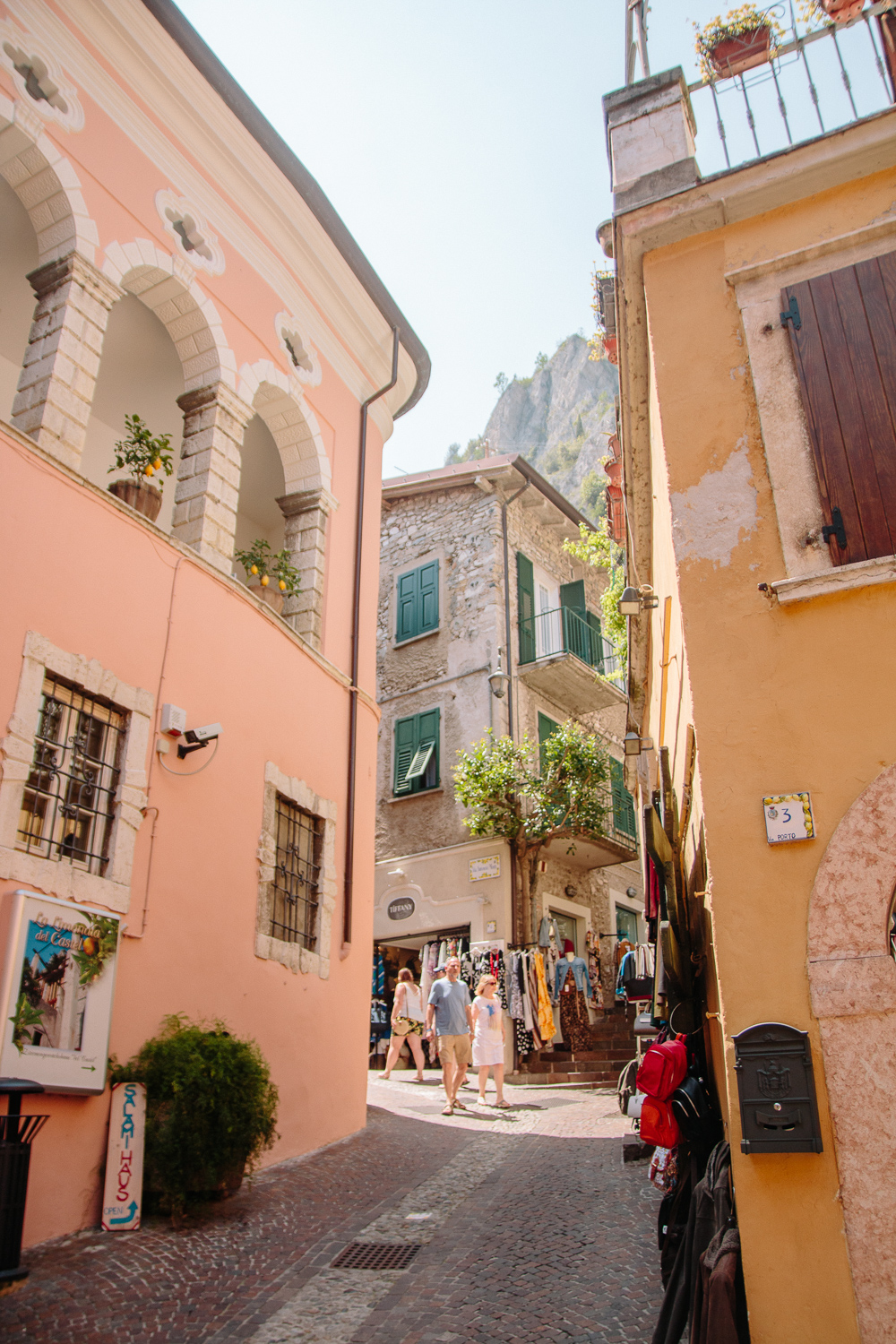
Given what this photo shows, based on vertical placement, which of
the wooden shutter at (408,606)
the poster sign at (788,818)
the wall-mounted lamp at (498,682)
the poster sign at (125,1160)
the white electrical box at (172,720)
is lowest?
the poster sign at (125,1160)

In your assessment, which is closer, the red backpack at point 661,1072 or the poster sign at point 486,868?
the red backpack at point 661,1072

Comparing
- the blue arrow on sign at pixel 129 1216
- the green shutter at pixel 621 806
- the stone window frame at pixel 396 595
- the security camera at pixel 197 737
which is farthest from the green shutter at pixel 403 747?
the blue arrow on sign at pixel 129 1216

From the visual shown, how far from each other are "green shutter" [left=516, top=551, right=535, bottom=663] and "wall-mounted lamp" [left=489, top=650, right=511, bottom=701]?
94 cm

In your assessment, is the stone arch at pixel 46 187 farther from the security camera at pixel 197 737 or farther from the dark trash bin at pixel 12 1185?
the dark trash bin at pixel 12 1185

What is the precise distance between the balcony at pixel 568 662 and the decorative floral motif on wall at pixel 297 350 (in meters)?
7.48

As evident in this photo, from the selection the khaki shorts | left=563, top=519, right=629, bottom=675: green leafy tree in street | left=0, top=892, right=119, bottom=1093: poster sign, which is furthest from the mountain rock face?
left=0, top=892, right=119, bottom=1093: poster sign

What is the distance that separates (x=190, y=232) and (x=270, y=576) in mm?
2981

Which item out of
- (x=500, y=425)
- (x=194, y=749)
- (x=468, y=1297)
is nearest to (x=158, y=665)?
(x=194, y=749)

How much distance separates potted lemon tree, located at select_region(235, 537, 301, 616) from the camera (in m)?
8.81

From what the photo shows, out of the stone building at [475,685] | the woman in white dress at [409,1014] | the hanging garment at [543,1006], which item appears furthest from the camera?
the stone building at [475,685]

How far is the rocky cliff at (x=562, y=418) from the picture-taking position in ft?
233

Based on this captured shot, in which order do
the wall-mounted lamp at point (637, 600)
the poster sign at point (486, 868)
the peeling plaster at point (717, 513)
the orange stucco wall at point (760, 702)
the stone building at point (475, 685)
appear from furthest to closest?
the stone building at point (475, 685)
the poster sign at point (486, 868)
the wall-mounted lamp at point (637, 600)
the peeling plaster at point (717, 513)
the orange stucco wall at point (760, 702)

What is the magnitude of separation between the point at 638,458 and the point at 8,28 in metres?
5.17

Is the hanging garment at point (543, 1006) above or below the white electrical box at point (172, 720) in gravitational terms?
below
